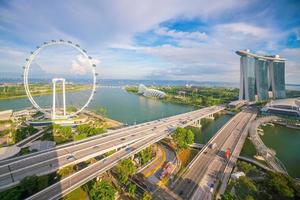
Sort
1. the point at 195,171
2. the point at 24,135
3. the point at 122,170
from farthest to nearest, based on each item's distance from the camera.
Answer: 1. the point at 24,135
2. the point at 195,171
3. the point at 122,170

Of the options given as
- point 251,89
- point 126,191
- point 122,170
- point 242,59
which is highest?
point 242,59

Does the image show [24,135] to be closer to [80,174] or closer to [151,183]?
[80,174]

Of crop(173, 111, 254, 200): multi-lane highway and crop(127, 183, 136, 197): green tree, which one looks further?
crop(173, 111, 254, 200): multi-lane highway

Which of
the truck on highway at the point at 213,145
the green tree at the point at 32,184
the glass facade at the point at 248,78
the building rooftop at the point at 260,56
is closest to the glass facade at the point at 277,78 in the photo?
the building rooftop at the point at 260,56

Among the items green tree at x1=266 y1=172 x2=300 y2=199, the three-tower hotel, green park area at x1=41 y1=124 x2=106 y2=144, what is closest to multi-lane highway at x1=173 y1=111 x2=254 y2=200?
green tree at x1=266 y1=172 x2=300 y2=199

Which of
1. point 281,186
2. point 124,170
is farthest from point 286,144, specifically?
point 124,170

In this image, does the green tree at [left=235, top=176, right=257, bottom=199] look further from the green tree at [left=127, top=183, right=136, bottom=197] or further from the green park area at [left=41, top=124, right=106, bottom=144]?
the green park area at [left=41, top=124, right=106, bottom=144]

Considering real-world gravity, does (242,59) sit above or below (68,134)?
above

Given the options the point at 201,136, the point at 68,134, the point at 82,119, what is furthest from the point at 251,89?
the point at 68,134
